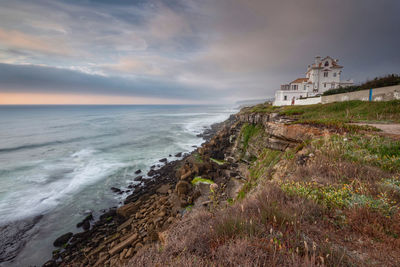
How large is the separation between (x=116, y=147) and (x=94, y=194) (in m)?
19.0

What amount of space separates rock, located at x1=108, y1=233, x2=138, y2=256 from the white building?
36.8 m

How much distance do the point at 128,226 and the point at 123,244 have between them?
186 cm

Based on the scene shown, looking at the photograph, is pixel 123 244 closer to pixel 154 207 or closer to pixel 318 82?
pixel 154 207

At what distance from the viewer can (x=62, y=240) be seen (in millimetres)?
9898

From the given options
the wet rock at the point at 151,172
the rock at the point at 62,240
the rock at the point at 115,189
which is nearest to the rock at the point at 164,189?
the wet rock at the point at 151,172

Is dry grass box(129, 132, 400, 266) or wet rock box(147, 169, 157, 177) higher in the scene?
dry grass box(129, 132, 400, 266)

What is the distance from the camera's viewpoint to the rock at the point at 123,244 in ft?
28.4

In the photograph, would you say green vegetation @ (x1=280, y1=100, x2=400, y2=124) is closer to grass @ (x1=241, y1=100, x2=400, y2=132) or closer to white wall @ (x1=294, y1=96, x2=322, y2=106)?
grass @ (x1=241, y1=100, x2=400, y2=132)

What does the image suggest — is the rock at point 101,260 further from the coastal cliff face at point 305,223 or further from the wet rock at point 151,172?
the wet rock at point 151,172

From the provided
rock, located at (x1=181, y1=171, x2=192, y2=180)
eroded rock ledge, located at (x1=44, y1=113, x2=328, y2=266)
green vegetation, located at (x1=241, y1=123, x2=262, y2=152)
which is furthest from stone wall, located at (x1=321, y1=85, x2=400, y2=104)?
rock, located at (x1=181, y1=171, x2=192, y2=180)

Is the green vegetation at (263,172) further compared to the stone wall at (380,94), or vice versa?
the stone wall at (380,94)

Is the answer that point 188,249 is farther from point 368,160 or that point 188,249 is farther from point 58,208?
point 58,208

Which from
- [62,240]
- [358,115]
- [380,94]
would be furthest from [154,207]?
[380,94]

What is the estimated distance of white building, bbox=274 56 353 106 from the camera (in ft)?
114
